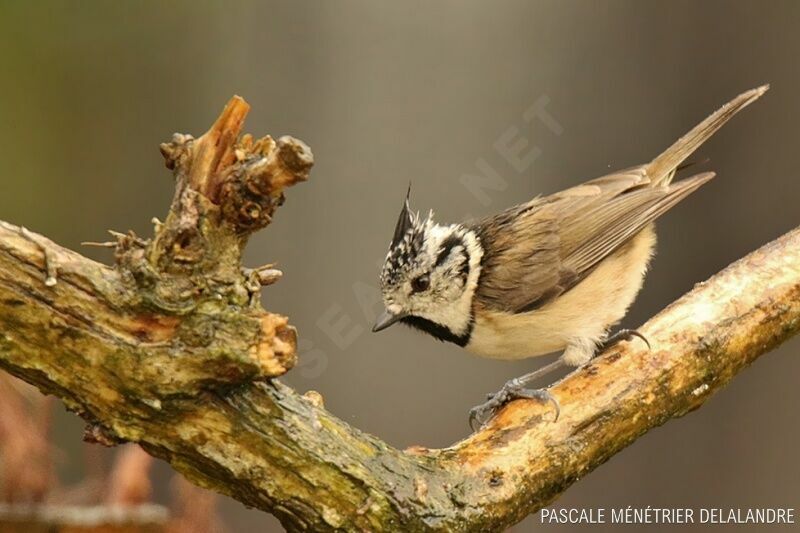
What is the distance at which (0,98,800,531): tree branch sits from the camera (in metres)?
2.36

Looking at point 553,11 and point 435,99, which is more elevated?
point 553,11

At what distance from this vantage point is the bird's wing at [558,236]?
3971 millimetres

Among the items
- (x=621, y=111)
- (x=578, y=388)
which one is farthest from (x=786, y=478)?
(x=578, y=388)

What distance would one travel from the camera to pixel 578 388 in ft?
10.5

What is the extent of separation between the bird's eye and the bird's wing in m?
0.24

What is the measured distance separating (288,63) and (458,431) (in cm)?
229

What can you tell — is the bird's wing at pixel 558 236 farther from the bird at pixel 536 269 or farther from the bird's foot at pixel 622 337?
the bird's foot at pixel 622 337

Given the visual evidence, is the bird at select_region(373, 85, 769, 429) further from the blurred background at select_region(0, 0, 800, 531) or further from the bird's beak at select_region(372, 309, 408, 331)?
the blurred background at select_region(0, 0, 800, 531)

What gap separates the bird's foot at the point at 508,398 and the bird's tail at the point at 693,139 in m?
→ 1.34

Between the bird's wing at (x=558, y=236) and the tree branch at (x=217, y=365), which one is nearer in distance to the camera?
the tree branch at (x=217, y=365)

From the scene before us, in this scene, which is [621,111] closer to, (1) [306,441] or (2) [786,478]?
(2) [786,478]

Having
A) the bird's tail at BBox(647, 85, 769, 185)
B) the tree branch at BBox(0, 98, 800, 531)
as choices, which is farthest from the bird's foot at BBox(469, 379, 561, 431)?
the bird's tail at BBox(647, 85, 769, 185)

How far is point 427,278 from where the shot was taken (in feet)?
12.6

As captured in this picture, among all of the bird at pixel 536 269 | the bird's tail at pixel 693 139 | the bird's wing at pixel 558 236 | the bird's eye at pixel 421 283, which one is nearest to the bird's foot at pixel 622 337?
the bird at pixel 536 269
